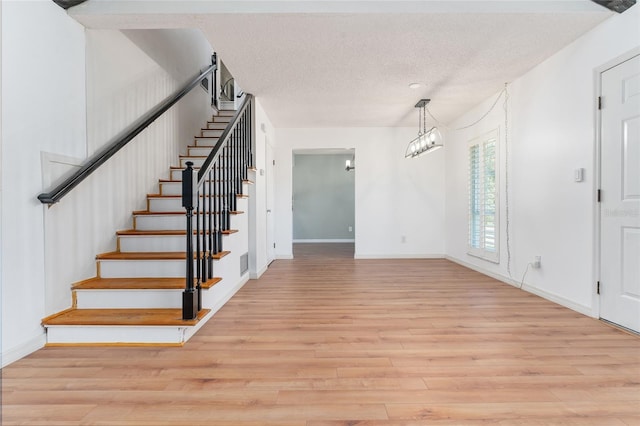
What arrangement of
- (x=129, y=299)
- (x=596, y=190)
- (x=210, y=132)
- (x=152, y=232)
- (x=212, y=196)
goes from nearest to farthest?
(x=129, y=299)
(x=596, y=190)
(x=152, y=232)
(x=212, y=196)
(x=210, y=132)

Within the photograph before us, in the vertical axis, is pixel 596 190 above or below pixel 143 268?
above

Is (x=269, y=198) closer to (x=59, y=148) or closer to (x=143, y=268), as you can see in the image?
(x=143, y=268)

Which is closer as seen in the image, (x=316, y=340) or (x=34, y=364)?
(x=34, y=364)

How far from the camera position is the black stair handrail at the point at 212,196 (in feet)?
7.29

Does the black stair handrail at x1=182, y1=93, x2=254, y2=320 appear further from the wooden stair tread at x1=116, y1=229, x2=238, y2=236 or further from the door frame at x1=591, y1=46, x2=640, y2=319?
the door frame at x1=591, y1=46, x2=640, y2=319

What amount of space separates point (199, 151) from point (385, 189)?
10.8 ft

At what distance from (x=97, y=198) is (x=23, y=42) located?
45.7 inches

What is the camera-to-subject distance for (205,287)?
2.46m

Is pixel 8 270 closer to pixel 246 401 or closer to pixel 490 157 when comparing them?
pixel 246 401

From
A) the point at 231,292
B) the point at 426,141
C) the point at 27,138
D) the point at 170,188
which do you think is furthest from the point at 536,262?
the point at 27,138

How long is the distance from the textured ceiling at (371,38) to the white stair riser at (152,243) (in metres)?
1.72

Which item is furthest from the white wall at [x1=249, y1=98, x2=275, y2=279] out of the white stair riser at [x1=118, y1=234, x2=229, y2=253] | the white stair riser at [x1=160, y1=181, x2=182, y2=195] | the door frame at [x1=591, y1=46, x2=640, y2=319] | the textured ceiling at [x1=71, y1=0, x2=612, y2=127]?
the door frame at [x1=591, y1=46, x2=640, y2=319]

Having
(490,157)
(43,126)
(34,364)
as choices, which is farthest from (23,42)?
(490,157)

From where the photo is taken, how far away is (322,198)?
29.7ft
